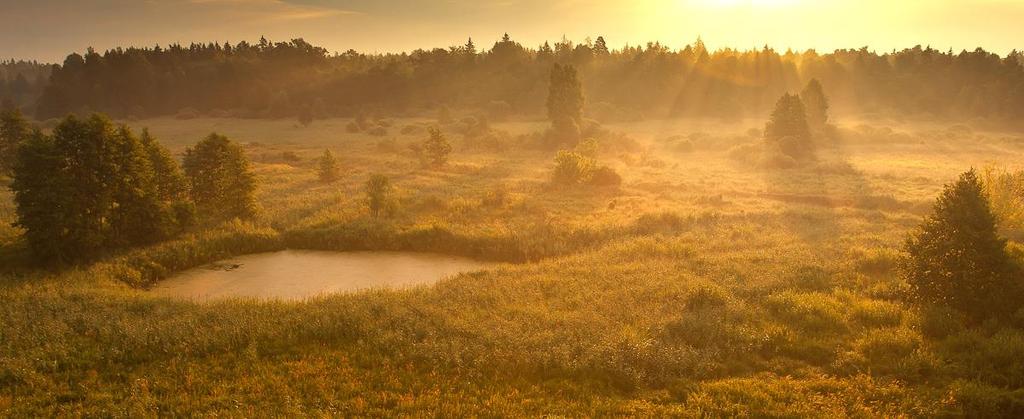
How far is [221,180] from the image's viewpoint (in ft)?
137

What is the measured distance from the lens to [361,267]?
34625mm

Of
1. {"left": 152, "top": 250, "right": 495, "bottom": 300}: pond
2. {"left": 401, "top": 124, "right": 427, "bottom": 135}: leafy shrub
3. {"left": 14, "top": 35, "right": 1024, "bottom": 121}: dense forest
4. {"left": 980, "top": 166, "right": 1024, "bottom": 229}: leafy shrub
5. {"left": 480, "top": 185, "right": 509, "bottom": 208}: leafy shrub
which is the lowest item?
{"left": 152, "top": 250, "right": 495, "bottom": 300}: pond

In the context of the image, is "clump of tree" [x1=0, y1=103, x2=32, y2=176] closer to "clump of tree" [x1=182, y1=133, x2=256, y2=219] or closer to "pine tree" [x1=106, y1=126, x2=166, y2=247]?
"clump of tree" [x1=182, y1=133, x2=256, y2=219]

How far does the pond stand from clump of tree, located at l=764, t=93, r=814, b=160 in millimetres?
53293

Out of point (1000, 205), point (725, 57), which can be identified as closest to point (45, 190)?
point (1000, 205)

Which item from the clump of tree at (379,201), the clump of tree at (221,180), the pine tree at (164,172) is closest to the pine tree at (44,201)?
the pine tree at (164,172)

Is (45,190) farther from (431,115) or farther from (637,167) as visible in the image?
(431,115)

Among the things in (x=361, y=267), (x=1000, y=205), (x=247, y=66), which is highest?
(x=247, y=66)

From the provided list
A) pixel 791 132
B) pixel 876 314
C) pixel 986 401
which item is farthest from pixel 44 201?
pixel 791 132

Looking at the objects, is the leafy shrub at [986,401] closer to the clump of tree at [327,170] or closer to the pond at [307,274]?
the pond at [307,274]

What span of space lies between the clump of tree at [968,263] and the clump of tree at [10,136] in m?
72.2

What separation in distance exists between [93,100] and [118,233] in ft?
422

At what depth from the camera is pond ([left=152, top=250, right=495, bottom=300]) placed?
30.1 m

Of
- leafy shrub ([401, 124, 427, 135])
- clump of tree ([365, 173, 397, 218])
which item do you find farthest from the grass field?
leafy shrub ([401, 124, 427, 135])
